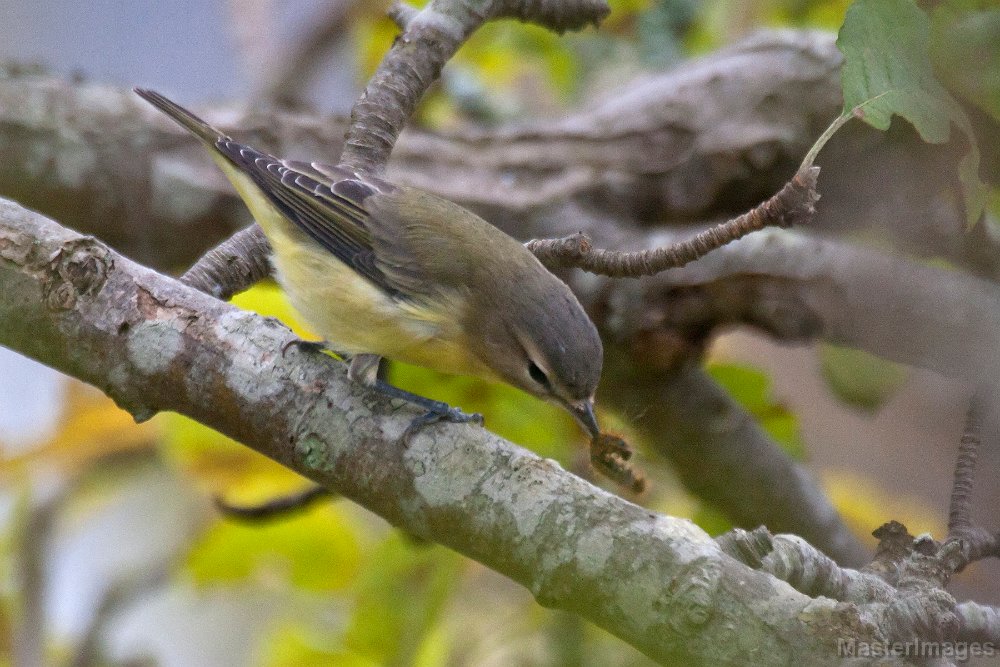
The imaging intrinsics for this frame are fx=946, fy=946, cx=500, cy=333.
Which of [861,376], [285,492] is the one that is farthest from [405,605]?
[861,376]

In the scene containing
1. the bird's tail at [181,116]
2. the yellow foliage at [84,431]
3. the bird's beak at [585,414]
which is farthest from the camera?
the yellow foliage at [84,431]

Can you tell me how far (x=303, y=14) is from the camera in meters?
6.51

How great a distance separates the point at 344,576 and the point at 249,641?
74 cm

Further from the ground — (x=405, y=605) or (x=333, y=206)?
(x=333, y=206)

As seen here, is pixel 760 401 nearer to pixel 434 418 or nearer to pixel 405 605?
pixel 405 605

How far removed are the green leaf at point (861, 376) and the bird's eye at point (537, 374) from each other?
1.40 metres

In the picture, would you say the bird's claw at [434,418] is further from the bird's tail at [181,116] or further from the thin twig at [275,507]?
the bird's tail at [181,116]

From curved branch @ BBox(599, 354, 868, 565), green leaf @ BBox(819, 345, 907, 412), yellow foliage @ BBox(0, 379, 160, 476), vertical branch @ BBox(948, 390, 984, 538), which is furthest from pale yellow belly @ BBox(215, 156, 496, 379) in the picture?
yellow foliage @ BBox(0, 379, 160, 476)

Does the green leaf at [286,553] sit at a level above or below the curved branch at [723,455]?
below

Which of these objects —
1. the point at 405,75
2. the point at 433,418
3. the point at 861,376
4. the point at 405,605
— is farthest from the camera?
the point at 861,376

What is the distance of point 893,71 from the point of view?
1739 millimetres

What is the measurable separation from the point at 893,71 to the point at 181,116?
70.1 inches

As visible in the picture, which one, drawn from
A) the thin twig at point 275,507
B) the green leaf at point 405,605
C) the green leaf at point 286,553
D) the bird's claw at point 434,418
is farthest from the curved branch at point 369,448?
the green leaf at point 286,553

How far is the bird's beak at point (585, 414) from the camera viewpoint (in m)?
2.22
